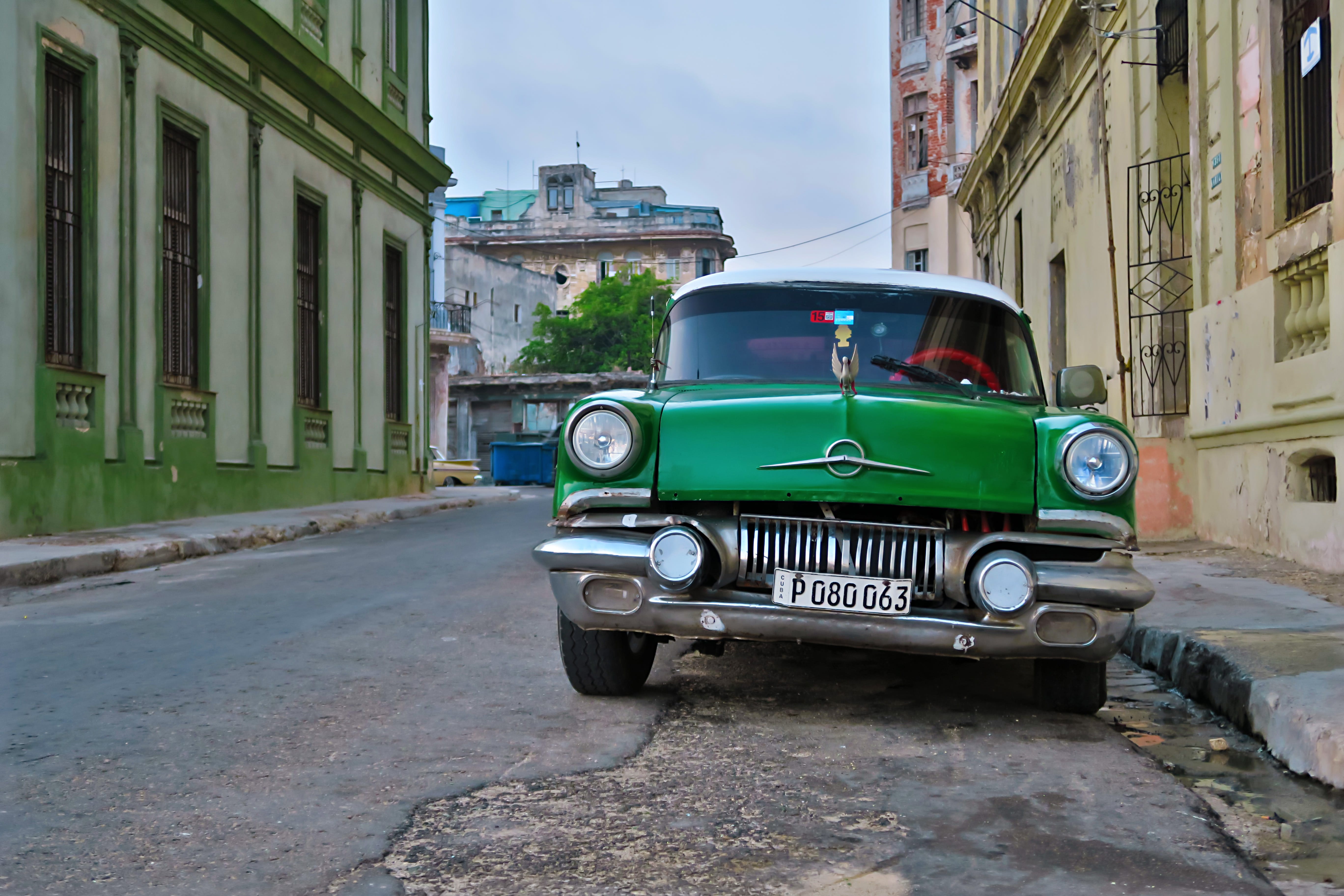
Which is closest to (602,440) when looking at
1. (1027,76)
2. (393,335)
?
(1027,76)

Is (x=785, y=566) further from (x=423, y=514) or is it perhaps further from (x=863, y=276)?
(x=423, y=514)

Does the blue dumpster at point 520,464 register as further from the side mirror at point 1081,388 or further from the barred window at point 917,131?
the side mirror at point 1081,388

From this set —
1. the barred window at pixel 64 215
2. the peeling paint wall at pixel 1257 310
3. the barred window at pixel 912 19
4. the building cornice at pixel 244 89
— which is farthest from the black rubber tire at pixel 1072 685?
the barred window at pixel 912 19

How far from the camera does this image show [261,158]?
16.8 meters

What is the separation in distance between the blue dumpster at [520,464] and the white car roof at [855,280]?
1403 inches

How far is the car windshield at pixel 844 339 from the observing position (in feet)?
16.8

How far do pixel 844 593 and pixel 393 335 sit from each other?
19935 mm

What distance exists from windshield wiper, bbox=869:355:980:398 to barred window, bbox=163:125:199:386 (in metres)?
11.1

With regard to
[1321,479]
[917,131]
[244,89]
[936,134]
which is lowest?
[1321,479]

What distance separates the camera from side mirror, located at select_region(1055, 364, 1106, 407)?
527 cm

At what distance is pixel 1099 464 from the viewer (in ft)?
13.7

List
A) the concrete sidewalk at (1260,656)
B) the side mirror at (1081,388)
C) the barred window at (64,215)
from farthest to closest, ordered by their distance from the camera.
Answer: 1. the barred window at (64,215)
2. the side mirror at (1081,388)
3. the concrete sidewalk at (1260,656)

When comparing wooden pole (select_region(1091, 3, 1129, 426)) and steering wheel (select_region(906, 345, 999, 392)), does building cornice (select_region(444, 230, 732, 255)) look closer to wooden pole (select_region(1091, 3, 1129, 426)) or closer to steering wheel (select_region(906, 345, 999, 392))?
wooden pole (select_region(1091, 3, 1129, 426))

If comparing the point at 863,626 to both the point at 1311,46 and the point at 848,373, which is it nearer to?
the point at 848,373
